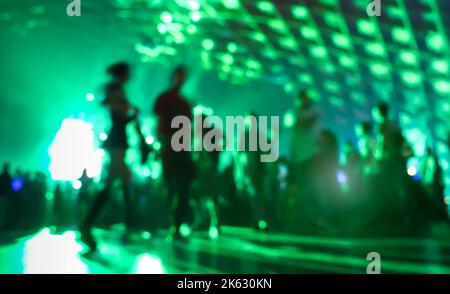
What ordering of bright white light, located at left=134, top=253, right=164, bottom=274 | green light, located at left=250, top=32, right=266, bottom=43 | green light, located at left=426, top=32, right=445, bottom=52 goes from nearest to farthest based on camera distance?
bright white light, located at left=134, top=253, right=164, bottom=274, green light, located at left=250, top=32, right=266, bottom=43, green light, located at left=426, top=32, right=445, bottom=52

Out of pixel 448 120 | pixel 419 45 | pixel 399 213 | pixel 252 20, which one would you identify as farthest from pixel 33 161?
pixel 419 45

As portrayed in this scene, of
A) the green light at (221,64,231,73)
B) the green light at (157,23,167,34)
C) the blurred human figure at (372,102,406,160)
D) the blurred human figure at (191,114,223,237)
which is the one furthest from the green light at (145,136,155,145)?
the blurred human figure at (372,102,406,160)

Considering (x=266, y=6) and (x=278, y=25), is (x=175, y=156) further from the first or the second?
(x=278, y=25)

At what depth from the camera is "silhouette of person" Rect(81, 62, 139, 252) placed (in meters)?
2.55

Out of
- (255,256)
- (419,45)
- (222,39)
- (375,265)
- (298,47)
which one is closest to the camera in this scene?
(375,265)

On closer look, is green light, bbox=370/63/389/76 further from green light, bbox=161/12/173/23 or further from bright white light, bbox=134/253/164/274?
bright white light, bbox=134/253/164/274

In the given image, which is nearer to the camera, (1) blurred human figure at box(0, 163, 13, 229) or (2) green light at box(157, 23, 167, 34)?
(1) blurred human figure at box(0, 163, 13, 229)

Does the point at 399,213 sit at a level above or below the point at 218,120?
below

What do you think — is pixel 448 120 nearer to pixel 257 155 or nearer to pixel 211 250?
pixel 257 155

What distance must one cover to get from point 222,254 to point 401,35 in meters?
2.84

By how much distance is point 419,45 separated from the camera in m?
3.89

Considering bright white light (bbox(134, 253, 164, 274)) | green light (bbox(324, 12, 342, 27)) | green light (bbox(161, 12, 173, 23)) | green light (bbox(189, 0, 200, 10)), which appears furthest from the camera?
green light (bbox(324, 12, 342, 27))

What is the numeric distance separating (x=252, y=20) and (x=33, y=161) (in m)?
2.00

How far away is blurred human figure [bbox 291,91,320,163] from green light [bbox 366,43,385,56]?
1068mm
